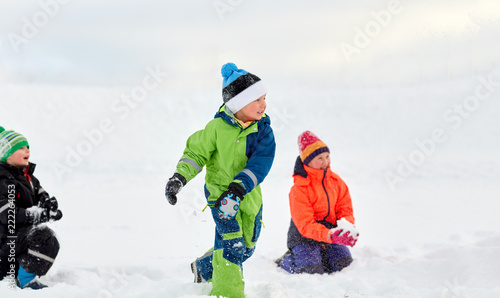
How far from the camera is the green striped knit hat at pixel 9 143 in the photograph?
4629 millimetres

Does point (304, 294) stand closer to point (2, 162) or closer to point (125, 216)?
point (2, 162)

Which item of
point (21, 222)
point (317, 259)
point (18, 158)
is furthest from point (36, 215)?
point (317, 259)

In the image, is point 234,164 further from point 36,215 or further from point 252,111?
point 36,215

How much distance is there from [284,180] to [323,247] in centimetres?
731

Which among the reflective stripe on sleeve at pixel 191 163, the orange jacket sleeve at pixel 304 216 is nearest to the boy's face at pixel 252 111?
the reflective stripe on sleeve at pixel 191 163

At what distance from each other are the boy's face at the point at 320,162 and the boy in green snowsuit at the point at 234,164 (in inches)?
67.7

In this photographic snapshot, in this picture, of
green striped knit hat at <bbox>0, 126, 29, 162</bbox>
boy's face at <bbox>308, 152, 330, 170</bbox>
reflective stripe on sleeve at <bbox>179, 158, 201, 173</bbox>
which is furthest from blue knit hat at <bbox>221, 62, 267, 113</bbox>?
green striped knit hat at <bbox>0, 126, 29, 162</bbox>

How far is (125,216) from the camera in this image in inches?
328

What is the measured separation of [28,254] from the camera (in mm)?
4484

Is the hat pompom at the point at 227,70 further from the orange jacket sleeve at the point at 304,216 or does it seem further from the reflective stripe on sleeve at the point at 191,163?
the orange jacket sleeve at the point at 304,216

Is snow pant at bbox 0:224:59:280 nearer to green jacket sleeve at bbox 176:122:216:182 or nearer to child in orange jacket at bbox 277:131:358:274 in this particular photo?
green jacket sleeve at bbox 176:122:216:182

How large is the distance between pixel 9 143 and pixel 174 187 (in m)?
2.16

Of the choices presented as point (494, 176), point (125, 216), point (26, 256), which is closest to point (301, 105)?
point (494, 176)

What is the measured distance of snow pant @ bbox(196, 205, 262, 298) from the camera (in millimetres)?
3410
